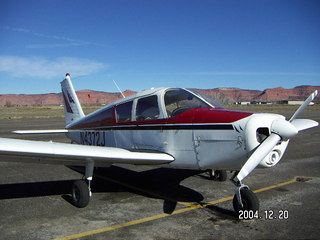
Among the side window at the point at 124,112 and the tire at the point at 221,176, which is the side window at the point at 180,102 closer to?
the side window at the point at 124,112

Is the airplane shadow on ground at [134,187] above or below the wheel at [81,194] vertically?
below

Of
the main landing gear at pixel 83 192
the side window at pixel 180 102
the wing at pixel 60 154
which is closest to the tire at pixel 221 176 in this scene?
the wing at pixel 60 154

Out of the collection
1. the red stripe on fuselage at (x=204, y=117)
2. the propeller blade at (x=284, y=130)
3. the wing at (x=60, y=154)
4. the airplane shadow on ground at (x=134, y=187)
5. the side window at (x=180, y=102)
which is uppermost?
the side window at (x=180, y=102)

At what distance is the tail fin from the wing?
170 inches

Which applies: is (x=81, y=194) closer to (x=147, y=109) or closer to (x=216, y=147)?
(x=147, y=109)

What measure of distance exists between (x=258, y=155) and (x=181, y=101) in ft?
6.05

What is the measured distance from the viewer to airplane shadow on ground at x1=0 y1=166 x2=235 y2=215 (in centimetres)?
564

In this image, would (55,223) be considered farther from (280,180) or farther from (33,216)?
(280,180)

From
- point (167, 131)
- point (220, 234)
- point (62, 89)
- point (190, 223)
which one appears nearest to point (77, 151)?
point (167, 131)

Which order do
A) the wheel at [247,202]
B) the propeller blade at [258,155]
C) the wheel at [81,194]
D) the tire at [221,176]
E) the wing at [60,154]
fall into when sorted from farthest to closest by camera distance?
the tire at [221,176] < the wheel at [81,194] < the wing at [60,154] < the wheel at [247,202] < the propeller blade at [258,155]

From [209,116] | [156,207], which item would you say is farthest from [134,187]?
[209,116]

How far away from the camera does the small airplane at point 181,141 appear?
4.09 metres

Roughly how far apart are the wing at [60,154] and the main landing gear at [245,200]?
1250mm
